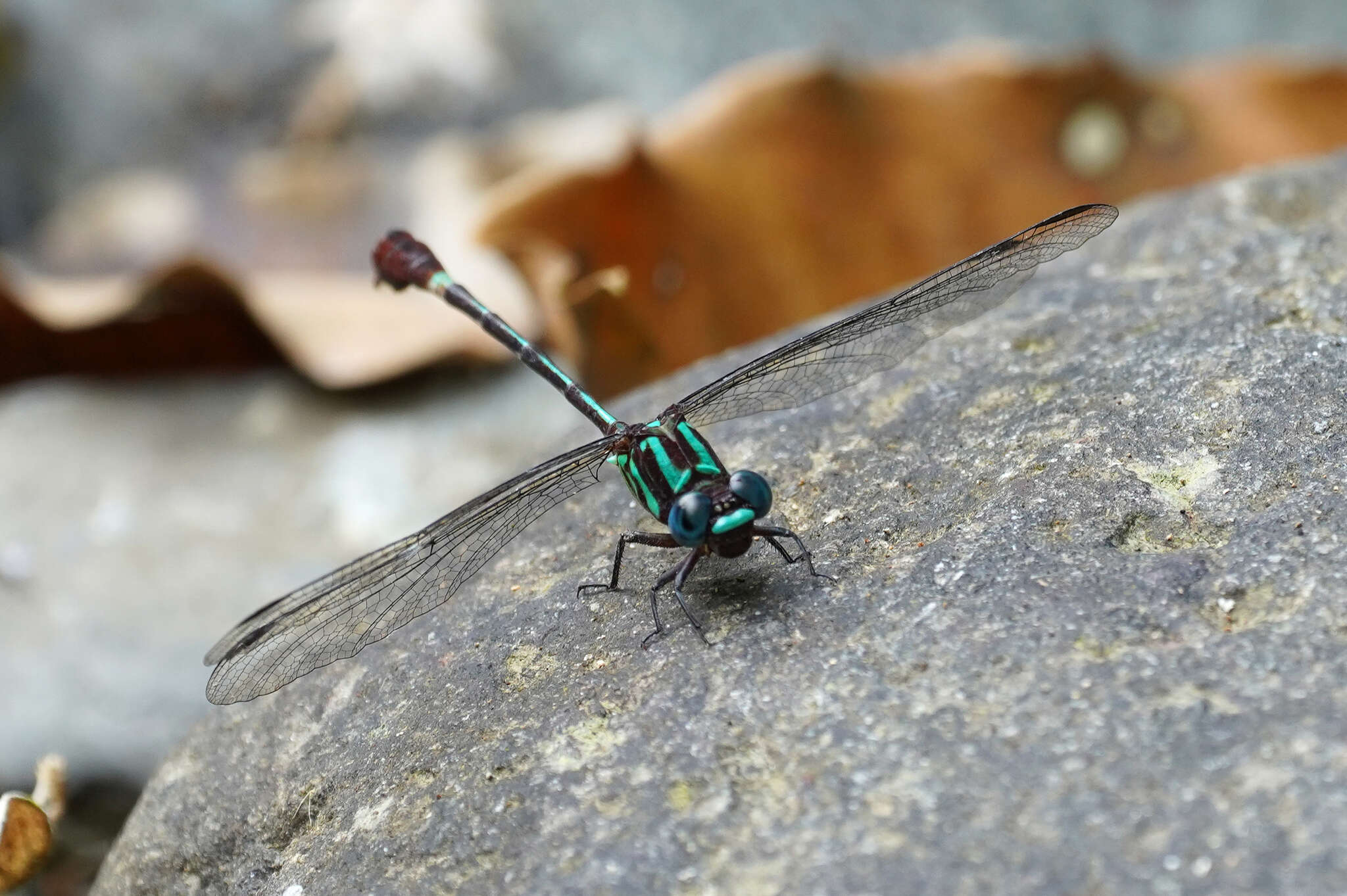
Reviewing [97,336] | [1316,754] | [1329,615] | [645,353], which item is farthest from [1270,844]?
[97,336]

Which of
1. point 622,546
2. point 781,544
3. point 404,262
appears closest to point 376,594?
point 622,546

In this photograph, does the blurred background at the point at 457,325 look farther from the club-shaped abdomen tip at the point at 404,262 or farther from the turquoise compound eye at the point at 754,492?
the turquoise compound eye at the point at 754,492

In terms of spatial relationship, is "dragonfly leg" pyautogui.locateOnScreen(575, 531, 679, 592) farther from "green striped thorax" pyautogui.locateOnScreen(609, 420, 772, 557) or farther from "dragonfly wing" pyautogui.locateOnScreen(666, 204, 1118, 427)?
"dragonfly wing" pyautogui.locateOnScreen(666, 204, 1118, 427)

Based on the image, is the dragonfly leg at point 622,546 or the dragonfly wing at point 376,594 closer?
the dragonfly wing at point 376,594

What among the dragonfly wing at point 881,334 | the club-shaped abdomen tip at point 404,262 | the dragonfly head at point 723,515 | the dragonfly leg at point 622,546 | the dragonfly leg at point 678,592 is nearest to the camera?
the dragonfly leg at point 678,592

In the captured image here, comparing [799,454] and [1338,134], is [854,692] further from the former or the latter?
[1338,134]

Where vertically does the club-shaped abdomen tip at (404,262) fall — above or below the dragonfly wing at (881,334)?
above

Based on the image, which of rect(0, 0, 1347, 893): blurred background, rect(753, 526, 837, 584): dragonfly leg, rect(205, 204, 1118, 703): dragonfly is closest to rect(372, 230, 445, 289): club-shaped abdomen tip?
rect(0, 0, 1347, 893): blurred background

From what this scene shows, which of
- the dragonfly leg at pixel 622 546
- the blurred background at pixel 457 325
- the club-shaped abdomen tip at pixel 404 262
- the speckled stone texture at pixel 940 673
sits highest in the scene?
the club-shaped abdomen tip at pixel 404 262

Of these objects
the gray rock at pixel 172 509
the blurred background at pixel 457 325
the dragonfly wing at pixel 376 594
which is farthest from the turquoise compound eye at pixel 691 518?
the gray rock at pixel 172 509
